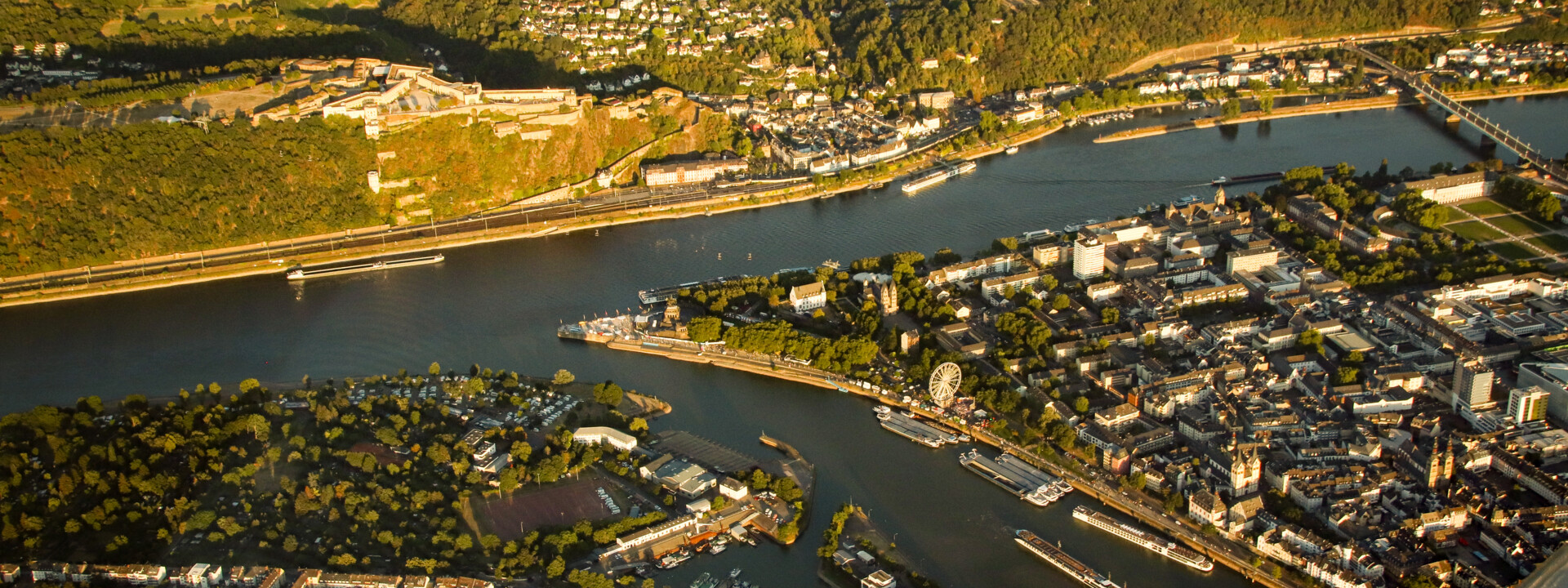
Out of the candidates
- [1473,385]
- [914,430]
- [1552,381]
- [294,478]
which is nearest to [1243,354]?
[1473,385]

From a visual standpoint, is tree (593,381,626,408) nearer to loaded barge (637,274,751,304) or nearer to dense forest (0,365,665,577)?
dense forest (0,365,665,577)

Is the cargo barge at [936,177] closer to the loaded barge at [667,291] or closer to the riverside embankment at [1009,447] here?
the loaded barge at [667,291]

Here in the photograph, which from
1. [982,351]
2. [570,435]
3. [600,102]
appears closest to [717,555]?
[570,435]

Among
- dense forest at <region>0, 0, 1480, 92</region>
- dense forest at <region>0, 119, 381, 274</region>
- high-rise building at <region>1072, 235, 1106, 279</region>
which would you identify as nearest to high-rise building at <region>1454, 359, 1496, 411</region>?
high-rise building at <region>1072, 235, 1106, 279</region>

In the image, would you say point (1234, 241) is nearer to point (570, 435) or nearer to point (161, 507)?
point (570, 435)

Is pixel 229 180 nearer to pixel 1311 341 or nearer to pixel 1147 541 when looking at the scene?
pixel 1147 541

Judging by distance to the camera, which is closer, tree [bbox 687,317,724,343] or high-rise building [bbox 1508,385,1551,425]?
high-rise building [bbox 1508,385,1551,425]
